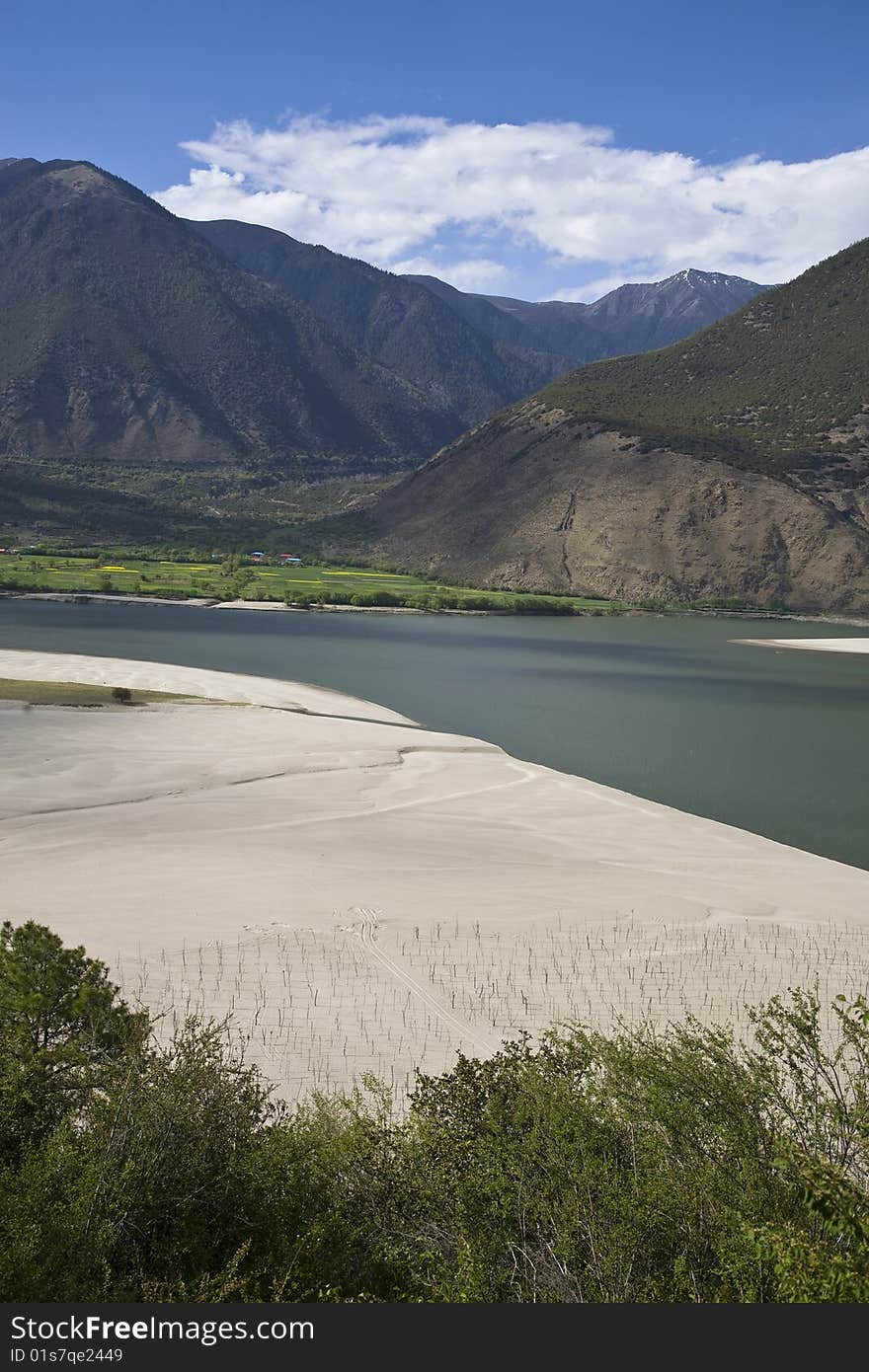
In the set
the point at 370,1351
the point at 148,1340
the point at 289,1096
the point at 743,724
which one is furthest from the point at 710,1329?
the point at 743,724

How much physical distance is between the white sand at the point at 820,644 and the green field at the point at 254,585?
74.5ft

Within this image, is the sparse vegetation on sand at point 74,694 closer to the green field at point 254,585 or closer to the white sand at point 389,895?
the white sand at point 389,895

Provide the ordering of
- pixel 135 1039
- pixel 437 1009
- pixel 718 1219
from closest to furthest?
pixel 718 1219
pixel 135 1039
pixel 437 1009

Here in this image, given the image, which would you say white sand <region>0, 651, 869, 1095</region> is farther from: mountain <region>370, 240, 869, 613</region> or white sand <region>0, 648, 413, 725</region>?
mountain <region>370, 240, 869, 613</region>

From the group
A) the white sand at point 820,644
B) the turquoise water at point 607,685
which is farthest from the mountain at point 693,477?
the white sand at point 820,644

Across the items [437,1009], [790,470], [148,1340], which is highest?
[790,470]

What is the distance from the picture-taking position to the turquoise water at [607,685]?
37.5 metres

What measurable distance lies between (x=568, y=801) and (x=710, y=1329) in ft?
93.8

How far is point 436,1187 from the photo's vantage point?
9.21 m

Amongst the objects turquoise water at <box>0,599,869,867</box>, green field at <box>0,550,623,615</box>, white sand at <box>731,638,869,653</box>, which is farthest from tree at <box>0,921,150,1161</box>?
green field at <box>0,550,623,615</box>

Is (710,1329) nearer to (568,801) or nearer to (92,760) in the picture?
(568,801)

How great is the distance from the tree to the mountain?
112m

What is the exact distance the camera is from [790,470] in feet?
415

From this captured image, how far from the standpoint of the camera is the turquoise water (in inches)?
1478
